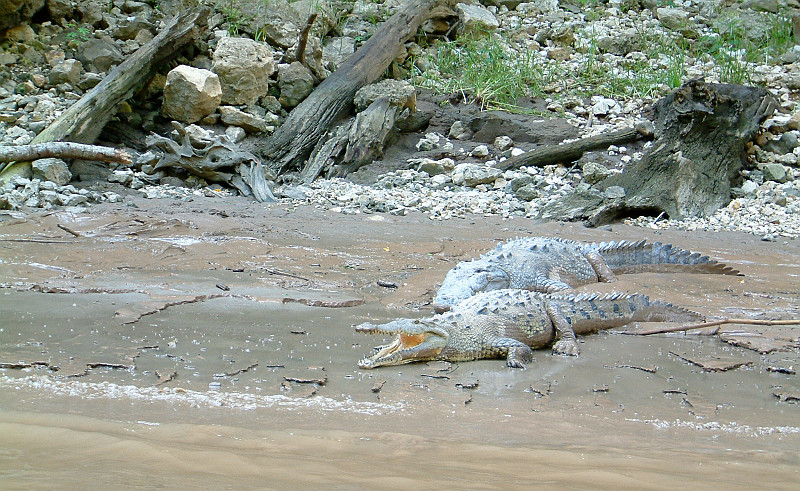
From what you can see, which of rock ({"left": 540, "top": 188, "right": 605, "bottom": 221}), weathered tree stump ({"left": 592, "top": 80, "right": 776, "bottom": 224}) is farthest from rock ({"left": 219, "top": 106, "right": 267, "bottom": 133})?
weathered tree stump ({"left": 592, "top": 80, "right": 776, "bottom": 224})

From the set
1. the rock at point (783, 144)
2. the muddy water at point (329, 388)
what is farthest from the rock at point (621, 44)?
the muddy water at point (329, 388)

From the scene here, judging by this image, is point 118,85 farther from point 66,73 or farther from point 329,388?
point 329,388

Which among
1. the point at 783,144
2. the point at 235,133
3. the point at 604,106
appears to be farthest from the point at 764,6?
the point at 235,133

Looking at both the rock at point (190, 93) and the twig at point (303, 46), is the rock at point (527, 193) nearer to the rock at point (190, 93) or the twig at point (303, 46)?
the twig at point (303, 46)

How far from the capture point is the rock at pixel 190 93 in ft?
33.1

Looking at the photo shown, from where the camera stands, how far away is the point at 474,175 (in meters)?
9.20

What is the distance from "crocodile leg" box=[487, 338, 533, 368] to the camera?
11.6 ft

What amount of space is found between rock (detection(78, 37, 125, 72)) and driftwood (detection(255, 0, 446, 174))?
2.95 m

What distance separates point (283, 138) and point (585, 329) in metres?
7.24

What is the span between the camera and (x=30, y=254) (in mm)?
5426

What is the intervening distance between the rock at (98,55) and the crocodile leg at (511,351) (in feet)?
31.5

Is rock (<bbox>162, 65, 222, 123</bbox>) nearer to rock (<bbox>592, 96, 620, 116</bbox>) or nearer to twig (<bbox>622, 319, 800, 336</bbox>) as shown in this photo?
rock (<bbox>592, 96, 620, 116</bbox>)

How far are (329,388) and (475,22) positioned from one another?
39.1 ft

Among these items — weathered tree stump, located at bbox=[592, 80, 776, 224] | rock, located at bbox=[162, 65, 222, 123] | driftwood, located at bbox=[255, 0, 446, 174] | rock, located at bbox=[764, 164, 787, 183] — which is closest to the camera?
weathered tree stump, located at bbox=[592, 80, 776, 224]
